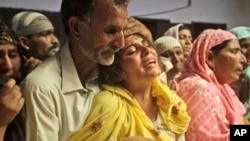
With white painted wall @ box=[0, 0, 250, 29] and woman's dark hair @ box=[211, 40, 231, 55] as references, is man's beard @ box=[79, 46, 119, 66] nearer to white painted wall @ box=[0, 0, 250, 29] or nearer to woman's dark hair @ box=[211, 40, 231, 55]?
white painted wall @ box=[0, 0, 250, 29]

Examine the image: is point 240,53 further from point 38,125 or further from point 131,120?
point 38,125

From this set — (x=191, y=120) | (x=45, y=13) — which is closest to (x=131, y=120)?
(x=191, y=120)

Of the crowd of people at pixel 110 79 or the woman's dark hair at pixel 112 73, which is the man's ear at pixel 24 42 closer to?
the crowd of people at pixel 110 79

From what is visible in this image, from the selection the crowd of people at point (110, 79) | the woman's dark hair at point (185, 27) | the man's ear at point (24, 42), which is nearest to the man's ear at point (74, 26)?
the crowd of people at point (110, 79)

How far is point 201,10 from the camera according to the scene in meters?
1.21

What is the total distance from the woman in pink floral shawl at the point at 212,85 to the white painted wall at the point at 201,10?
1.8 inches

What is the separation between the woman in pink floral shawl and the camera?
3.71ft

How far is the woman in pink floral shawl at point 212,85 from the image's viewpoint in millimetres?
1130

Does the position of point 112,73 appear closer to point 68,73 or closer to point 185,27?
point 68,73

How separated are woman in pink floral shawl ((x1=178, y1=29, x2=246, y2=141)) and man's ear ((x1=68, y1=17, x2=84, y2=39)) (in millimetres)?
337

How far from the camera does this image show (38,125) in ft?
3.03

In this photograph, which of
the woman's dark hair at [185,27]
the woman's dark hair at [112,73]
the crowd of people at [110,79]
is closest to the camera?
the crowd of people at [110,79]

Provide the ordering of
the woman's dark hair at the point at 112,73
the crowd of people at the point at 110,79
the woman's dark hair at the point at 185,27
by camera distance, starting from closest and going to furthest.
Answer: the crowd of people at the point at 110,79 < the woman's dark hair at the point at 112,73 < the woman's dark hair at the point at 185,27

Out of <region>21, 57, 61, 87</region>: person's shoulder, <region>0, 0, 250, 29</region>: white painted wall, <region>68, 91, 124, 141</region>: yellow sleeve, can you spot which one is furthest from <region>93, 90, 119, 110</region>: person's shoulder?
<region>0, 0, 250, 29</region>: white painted wall
